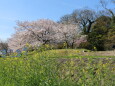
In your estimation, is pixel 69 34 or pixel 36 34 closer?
pixel 36 34

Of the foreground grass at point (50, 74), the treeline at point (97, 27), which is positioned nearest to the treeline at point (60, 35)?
the treeline at point (97, 27)

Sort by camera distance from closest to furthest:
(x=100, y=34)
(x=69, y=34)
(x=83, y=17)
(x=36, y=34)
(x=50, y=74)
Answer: (x=50, y=74) < (x=36, y=34) < (x=100, y=34) < (x=69, y=34) < (x=83, y=17)

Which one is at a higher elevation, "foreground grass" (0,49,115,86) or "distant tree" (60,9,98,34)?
"distant tree" (60,9,98,34)

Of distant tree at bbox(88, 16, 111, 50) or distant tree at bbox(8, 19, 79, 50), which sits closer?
distant tree at bbox(8, 19, 79, 50)

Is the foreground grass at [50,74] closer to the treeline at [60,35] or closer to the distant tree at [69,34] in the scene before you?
the treeline at [60,35]

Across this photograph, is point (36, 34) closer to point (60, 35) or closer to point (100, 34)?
point (60, 35)

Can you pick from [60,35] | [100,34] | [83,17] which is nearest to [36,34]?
[60,35]

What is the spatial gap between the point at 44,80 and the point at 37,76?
0.86 feet

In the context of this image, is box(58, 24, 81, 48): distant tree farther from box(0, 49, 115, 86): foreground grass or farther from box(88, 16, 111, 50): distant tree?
box(0, 49, 115, 86): foreground grass

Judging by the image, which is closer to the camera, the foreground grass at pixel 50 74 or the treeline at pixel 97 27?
the foreground grass at pixel 50 74

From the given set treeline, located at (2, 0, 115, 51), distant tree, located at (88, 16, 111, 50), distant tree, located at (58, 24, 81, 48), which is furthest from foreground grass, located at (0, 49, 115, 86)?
distant tree, located at (58, 24, 81, 48)

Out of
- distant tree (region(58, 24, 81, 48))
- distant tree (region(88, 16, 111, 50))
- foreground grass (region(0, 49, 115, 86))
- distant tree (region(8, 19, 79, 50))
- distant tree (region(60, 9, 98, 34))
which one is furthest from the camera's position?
distant tree (region(60, 9, 98, 34))

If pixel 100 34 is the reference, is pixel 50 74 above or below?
below

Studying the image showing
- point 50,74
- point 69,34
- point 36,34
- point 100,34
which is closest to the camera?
point 50,74
